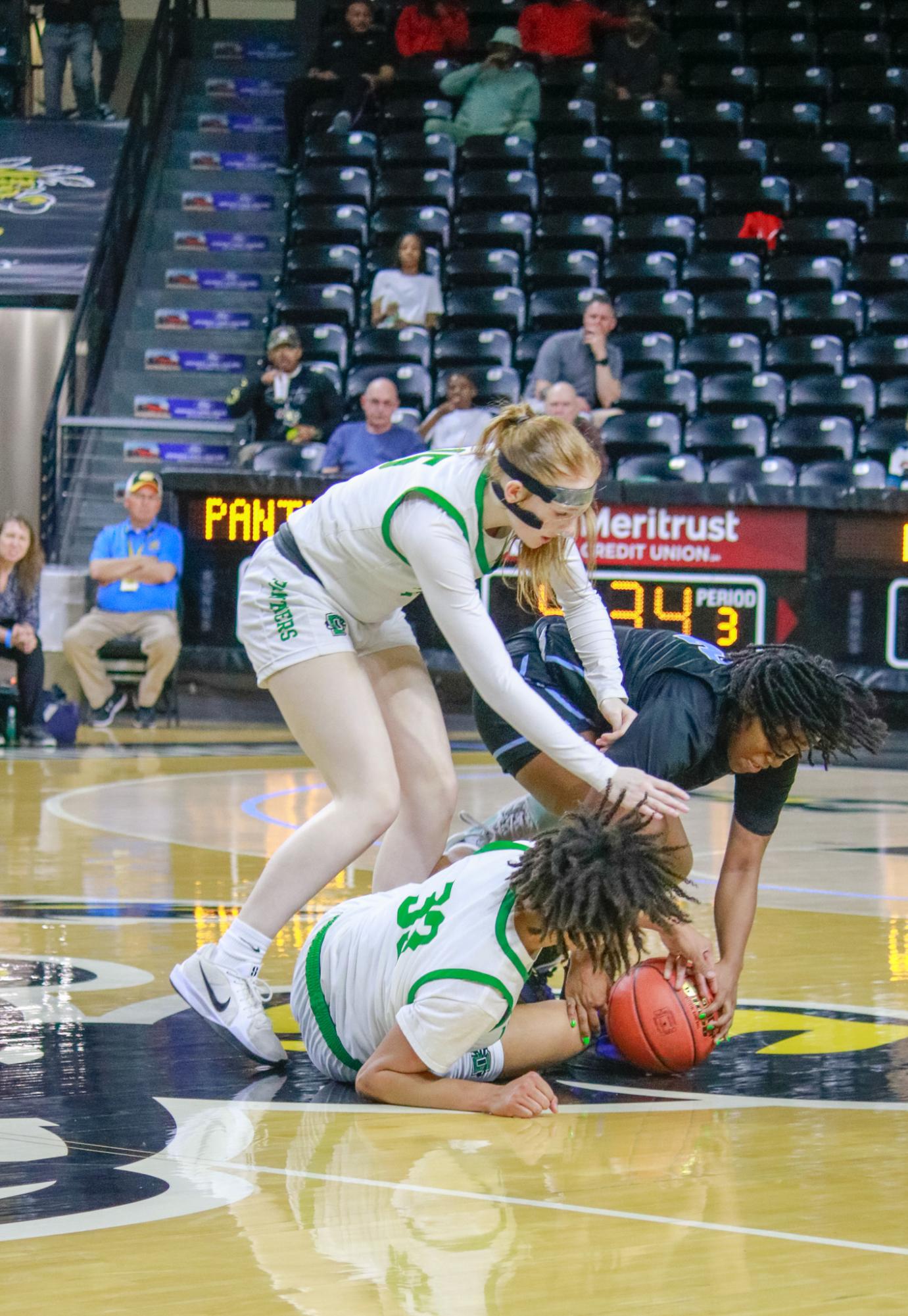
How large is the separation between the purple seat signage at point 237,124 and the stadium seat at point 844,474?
8007 millimetres

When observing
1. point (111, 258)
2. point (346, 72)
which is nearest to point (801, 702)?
point (111, 258)

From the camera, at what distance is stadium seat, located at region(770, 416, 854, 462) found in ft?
44.7

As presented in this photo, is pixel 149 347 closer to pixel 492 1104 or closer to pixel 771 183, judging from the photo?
pixel 771 183

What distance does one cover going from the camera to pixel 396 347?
14.8m

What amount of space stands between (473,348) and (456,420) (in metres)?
2.24

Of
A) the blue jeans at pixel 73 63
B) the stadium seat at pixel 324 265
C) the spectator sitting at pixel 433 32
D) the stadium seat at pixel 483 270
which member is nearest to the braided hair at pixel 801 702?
the stadium seat at pixel 483 270

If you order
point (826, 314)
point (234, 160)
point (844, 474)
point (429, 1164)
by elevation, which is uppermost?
point (234, 160)

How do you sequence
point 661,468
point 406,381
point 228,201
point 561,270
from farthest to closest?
point 228,201 < point 561,270 < point 406,381 < point 661,468

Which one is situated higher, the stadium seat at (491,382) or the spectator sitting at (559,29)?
the spectator sitting at (559,29)

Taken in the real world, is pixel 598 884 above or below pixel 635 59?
below

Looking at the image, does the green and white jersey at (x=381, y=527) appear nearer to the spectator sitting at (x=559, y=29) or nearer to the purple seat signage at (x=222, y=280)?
the purple seat signage at (x=222, y=280)

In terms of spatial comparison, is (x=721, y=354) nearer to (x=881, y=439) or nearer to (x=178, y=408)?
(x=881, y=439)

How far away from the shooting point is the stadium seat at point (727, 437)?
538 inches

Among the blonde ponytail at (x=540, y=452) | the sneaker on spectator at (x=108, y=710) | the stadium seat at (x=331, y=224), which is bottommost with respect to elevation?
the sneaker on spectator at (x=108, y=710)
